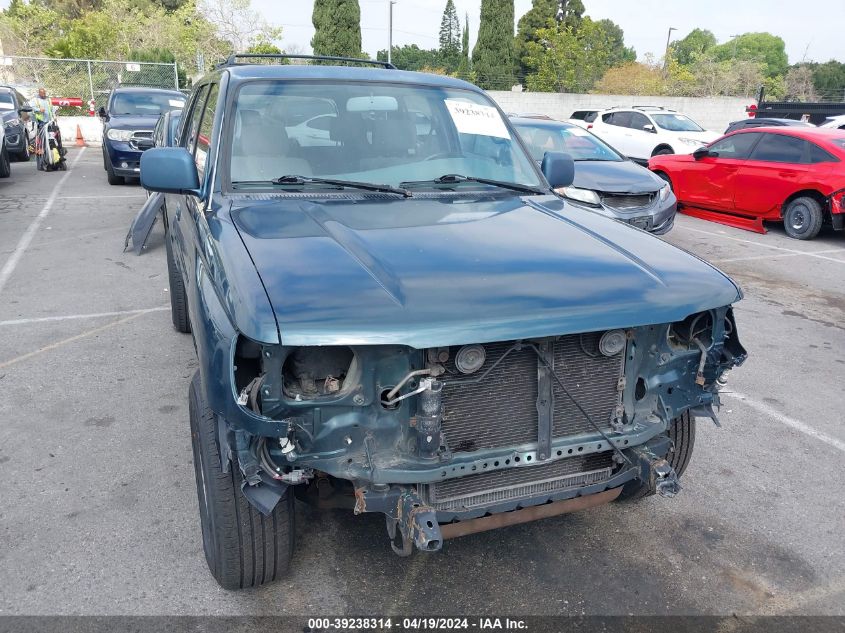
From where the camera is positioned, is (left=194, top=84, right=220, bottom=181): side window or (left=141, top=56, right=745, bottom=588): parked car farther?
(left=194, top=84, right=220, bottom=181): side window

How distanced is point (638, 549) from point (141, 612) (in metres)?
2.08

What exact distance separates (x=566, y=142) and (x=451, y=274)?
8.03 metres

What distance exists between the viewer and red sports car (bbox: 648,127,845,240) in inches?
388

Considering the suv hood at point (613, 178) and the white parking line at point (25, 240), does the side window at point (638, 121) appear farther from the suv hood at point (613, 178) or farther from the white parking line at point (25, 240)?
the white parking line at point (25, 240)

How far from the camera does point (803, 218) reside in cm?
1027

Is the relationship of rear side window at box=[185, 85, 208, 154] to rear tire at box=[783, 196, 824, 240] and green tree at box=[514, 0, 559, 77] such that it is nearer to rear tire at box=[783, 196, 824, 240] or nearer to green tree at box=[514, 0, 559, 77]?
rear tire at box=[783, 196, 824, 240]

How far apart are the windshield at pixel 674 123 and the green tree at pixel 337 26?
19.5m

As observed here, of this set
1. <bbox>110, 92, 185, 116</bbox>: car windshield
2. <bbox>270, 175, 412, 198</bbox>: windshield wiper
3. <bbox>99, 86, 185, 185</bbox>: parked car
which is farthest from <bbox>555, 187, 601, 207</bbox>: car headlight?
<bbox>110, 92, 185, 116</bbox>: car windshield

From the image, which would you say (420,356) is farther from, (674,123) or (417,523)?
(674,123)

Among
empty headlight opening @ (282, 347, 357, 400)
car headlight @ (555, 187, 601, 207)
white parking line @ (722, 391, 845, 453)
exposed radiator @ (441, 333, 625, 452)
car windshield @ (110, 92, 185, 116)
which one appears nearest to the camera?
empty headlight opening @ (282, 347, 357, 400)

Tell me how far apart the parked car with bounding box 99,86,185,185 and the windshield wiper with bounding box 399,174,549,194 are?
384 inches

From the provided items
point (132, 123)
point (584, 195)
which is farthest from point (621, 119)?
point (132, 123)

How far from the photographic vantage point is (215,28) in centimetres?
3306

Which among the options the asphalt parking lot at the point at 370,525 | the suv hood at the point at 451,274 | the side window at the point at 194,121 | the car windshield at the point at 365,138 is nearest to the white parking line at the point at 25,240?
the asphalt parking lot at the point at 370,525
